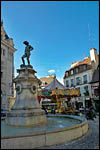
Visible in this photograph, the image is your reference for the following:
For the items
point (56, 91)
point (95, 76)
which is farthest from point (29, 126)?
point (95, 76)

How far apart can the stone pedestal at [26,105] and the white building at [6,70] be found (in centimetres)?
2069

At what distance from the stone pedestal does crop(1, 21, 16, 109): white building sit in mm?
20687

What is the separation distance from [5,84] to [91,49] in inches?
899

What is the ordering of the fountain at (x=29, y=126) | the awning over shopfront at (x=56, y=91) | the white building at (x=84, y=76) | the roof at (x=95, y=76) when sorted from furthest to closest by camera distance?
the white building at (x=84, y=76) → the roof at (x=95, y=76) → the awning over shopfront at (x=56, y=91) → the fountain at (x=29, y=126)

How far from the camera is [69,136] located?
207 inches

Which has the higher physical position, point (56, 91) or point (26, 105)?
point (56, 91)

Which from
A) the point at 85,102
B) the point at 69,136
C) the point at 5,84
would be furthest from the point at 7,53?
the point at 69,136

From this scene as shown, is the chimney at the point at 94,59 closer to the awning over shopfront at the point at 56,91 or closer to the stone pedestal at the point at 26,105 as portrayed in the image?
the awning over shopfront at the point at 56,91

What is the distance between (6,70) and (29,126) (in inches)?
971

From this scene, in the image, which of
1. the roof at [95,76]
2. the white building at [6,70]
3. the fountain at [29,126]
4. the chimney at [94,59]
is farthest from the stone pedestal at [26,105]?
the chimney at [94,59]

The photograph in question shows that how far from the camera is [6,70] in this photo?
29.5 meters

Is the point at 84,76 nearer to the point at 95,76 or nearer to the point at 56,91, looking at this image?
the point at 95,76

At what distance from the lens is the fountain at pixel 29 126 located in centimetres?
443

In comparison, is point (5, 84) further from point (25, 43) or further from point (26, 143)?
point (26, 143)
